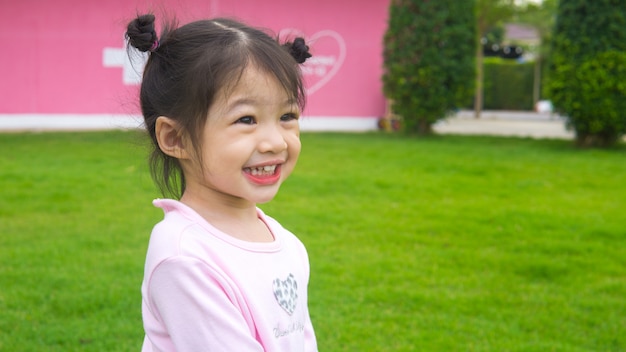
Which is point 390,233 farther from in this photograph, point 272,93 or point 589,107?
point 589,107

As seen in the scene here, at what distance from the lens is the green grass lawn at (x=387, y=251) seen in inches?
139

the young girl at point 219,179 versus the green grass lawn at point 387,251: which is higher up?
the young girl at point 219,179

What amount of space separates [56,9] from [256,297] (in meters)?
11.7

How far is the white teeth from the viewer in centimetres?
169

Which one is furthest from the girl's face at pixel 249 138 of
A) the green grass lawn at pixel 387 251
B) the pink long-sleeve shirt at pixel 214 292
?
the green grass lawn at pixel 387 251

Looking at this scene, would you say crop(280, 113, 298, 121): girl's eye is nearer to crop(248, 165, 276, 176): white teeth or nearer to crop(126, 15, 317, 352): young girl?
crop(126, 15, 317, 352): young girl

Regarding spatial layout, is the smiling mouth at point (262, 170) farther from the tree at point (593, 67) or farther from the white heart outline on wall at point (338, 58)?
the white heart outline on wall at point (338, 58)

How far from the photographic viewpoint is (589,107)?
995cm

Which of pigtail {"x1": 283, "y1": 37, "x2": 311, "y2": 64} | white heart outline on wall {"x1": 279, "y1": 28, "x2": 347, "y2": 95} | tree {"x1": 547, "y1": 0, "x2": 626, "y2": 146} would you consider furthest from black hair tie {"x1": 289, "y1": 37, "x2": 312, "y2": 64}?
white heart outline on wall {"x1": 279, "y1": 28, "x2": 347, "y2": 95}

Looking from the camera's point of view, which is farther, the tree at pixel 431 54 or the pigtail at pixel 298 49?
the tree at pixel 431 54

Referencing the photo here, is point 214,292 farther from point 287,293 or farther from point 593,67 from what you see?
point 593,67

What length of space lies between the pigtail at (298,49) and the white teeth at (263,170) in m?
0.33

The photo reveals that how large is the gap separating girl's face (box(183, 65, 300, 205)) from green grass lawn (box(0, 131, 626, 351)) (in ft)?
1.12

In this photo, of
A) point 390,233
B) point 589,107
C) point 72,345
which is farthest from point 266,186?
point 589,107
